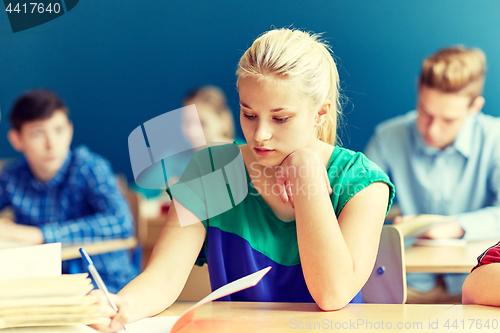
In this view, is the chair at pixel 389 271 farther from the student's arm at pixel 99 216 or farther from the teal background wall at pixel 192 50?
the teal background wall at pixel 192 50

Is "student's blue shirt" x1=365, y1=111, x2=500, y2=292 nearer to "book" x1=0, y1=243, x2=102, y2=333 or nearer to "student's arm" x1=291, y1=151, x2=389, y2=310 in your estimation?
"student's arm" x1=291, y1=151, x2=389, y2=310

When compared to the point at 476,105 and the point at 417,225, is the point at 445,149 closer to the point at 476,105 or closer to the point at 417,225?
the point at 476,105

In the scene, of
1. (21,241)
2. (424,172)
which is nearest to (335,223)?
(21,241)

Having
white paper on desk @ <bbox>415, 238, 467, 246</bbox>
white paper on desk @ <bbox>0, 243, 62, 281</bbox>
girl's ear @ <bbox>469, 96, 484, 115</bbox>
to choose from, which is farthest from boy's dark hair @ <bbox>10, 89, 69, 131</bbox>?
girl's ear @ <bbox>469, 96, 484, 115</bbox>

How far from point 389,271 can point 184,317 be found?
59cm

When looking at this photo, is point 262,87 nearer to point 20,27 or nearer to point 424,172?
point 424,172

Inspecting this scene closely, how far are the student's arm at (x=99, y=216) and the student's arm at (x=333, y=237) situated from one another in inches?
51.2

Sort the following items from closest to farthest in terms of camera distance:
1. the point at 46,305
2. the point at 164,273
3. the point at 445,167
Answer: the point at 46,305 < the point at 164,273 < the point at 445,167

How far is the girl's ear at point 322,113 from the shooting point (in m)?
0.98

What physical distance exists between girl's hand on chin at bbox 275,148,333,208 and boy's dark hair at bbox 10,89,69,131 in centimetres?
186

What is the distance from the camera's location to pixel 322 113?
1.00m

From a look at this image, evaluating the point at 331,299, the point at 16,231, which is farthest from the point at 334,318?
the point at 16,231

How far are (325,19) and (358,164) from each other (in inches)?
68.0

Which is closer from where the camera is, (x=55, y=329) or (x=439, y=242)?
(x=55, y=329)
